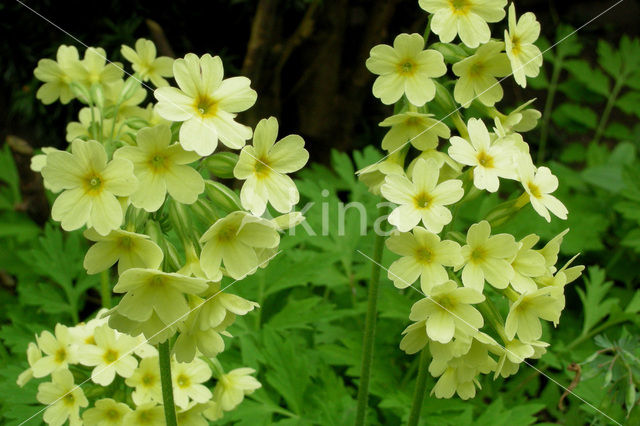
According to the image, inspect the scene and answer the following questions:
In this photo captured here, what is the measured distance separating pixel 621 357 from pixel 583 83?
8.39 ft

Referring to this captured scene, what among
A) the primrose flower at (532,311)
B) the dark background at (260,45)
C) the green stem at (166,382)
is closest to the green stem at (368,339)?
the primrose flower at (532,311)

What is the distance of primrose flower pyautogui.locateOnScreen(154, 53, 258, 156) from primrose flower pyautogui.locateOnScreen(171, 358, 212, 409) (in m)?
0.61

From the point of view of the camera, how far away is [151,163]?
3.87 feet

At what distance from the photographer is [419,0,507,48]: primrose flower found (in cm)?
138

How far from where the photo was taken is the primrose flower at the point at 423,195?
1.28 m

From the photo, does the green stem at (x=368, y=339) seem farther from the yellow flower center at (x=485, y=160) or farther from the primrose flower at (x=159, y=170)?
the primrose flower at (x=159, y=170)

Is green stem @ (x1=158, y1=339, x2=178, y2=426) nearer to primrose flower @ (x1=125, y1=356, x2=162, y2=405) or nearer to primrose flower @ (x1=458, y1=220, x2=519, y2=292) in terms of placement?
primrose flower @ (x1=125, y1=356, x2=162, y2=405)

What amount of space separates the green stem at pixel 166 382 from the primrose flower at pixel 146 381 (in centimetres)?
12

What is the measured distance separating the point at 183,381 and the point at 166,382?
0.74ft

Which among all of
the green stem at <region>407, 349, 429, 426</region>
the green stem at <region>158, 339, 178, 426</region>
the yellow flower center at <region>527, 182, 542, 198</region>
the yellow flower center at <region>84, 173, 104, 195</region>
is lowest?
the green stem at <region>407, 349, 429, 426</region>

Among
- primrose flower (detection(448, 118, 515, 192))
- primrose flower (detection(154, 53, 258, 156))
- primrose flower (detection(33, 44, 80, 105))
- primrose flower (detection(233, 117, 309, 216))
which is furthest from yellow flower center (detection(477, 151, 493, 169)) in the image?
primrose flower (detection(33, 44, 80, 105))

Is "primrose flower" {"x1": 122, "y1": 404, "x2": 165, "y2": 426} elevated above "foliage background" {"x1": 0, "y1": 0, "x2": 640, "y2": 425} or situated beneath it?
elevated above

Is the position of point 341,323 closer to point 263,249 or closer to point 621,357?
point 621,357

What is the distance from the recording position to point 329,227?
243 centimetres
